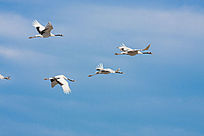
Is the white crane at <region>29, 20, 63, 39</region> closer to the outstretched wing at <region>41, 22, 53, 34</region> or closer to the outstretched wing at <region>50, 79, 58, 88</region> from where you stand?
the outstretched wing at <region>41, 22, 53, 34</region>

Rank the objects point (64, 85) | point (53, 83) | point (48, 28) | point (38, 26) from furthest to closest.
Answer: point (38, 26)
point (48, 28)
point (53, 83)
point (64, 85)

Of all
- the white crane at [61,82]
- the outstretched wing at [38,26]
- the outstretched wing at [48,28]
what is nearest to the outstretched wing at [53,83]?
the white crane at [61,82]

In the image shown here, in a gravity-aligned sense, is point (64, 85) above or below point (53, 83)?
below

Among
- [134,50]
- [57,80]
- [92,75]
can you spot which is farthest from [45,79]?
[134,50]

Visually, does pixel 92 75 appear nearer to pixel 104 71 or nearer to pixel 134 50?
pixel 104 71

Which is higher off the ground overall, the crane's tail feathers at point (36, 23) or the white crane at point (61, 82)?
the crane's tail feathers at point (36, 23)

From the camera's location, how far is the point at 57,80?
9044 centimetres

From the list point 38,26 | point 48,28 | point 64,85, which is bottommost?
point 64,85

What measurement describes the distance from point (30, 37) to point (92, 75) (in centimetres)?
1513

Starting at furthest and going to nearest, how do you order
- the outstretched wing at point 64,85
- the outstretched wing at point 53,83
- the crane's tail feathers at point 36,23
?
the crane's tail feathers at point 36,23 < the outstretched wing at point 53,83 < the outstretched wing at point 64,85

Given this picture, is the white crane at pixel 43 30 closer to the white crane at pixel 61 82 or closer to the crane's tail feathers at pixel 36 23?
the crane's tail feathers at pixel 36 23

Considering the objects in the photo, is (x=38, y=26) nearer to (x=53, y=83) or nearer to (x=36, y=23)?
(x=36, y=23)

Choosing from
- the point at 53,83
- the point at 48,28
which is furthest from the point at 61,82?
the point at 48,28

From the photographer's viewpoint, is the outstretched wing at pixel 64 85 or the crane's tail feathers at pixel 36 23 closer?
the outstretched wing at pixel 64 85
